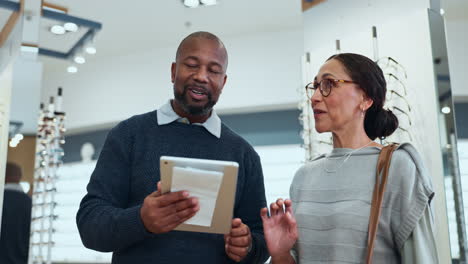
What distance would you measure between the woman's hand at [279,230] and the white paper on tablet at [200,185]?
0.26 m

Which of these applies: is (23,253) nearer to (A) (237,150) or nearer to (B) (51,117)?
(B) (51,117)

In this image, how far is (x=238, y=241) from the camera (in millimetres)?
1506

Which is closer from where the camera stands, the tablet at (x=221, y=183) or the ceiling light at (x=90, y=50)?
the tablet at (x=221, y=183)

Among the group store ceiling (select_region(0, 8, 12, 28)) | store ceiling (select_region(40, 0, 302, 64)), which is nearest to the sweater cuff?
store ceiling (select_region(0, 8, 12, 28))

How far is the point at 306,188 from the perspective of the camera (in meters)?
1.68

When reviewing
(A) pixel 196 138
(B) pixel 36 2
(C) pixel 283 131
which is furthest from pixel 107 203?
(C) pixel 283 131

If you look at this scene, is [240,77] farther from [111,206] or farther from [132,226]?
[132,226]

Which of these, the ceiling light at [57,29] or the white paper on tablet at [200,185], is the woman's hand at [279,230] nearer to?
the white paper on tablet at [200,185]

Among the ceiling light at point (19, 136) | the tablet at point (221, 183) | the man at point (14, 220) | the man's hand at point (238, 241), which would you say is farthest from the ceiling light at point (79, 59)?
the tablet at point (221, 183)

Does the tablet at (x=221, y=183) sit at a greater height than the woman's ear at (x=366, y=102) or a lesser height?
lesser

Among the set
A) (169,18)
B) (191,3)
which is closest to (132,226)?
(191,3)

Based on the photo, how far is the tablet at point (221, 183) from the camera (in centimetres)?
121

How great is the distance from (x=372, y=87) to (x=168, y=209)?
2.60ft

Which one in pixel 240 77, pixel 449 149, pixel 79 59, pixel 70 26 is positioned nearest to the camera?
pixel 449 149
